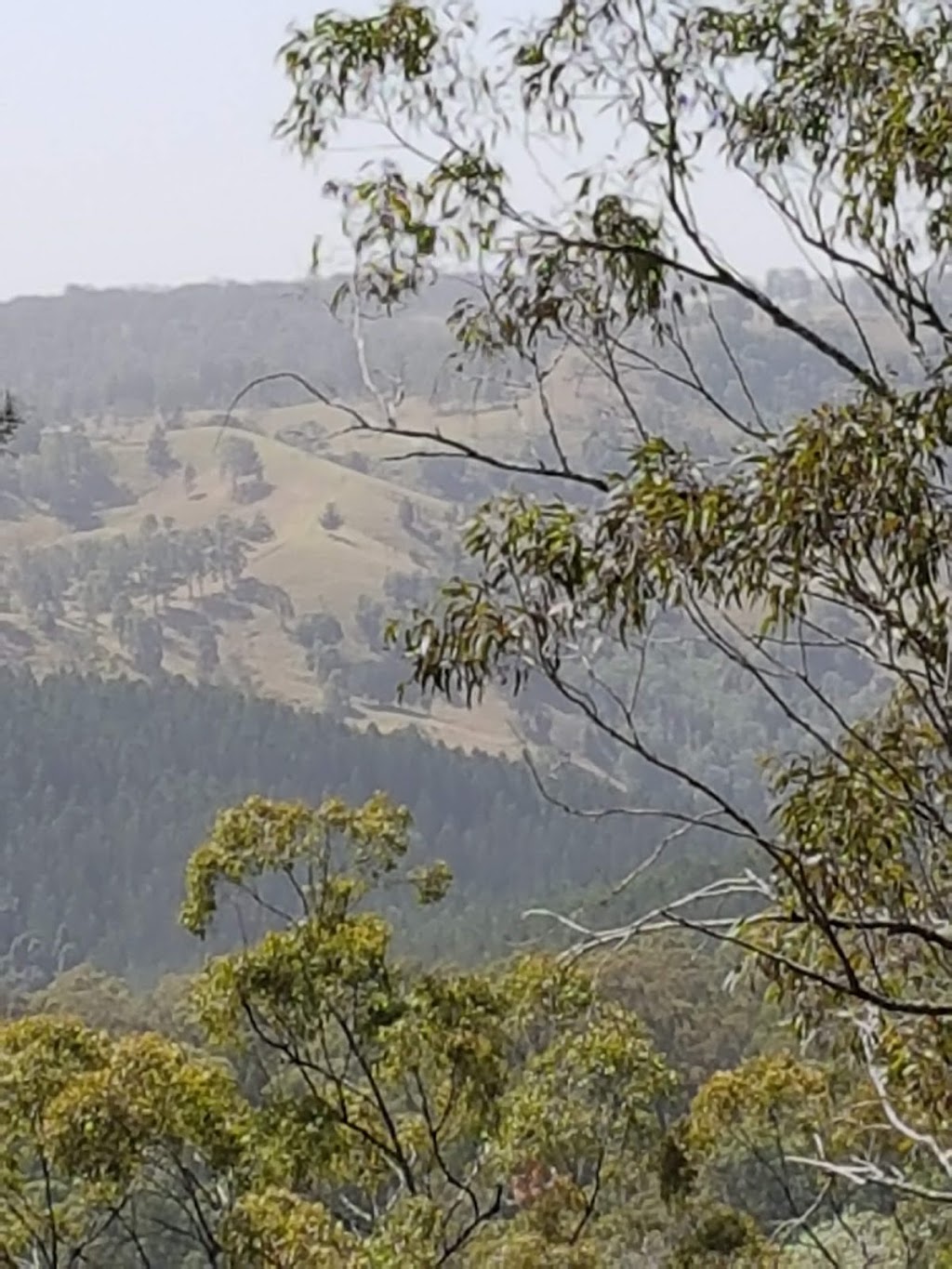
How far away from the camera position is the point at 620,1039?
6.14 m

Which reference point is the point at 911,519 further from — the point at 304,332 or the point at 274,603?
the point at 304,332

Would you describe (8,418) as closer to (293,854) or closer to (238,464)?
(293,854)

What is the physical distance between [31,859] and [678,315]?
53509 millimetres

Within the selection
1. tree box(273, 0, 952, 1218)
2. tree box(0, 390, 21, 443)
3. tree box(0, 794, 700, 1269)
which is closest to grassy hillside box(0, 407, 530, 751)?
tree box(0, 390, 21, 443)

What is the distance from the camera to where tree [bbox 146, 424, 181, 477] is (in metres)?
110

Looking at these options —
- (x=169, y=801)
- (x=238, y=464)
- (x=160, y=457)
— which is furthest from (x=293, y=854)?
(x=160, y=457)

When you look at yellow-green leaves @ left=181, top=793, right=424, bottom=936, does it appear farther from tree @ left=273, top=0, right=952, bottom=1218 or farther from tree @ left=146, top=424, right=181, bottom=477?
tree @ left=146, top=424, right=181, bottom=477

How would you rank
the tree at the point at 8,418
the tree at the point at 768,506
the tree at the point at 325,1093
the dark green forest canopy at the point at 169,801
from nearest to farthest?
the tree at the point at 768,506
the tree at the point at 325,1093
the tree at the point at 8,418
the dark green forest canopy at the point at 169,801

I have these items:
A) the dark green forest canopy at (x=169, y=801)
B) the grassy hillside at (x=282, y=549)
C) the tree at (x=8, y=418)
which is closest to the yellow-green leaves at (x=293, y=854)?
the tree at (x=8, y=418)

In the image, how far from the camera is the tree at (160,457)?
110 metres

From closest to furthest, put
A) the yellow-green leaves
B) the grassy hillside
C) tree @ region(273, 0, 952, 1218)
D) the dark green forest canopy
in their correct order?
1. tree @ region(273, 0, 952, 1218)
2. the yellow-green leaves
3. the dark green forest canopy
4. the grassy hillside

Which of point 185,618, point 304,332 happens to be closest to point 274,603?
point 185,618

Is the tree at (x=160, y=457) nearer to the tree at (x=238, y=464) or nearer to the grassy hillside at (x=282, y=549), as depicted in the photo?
the grassy hillside at (x=282, y=549)

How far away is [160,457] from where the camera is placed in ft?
362
